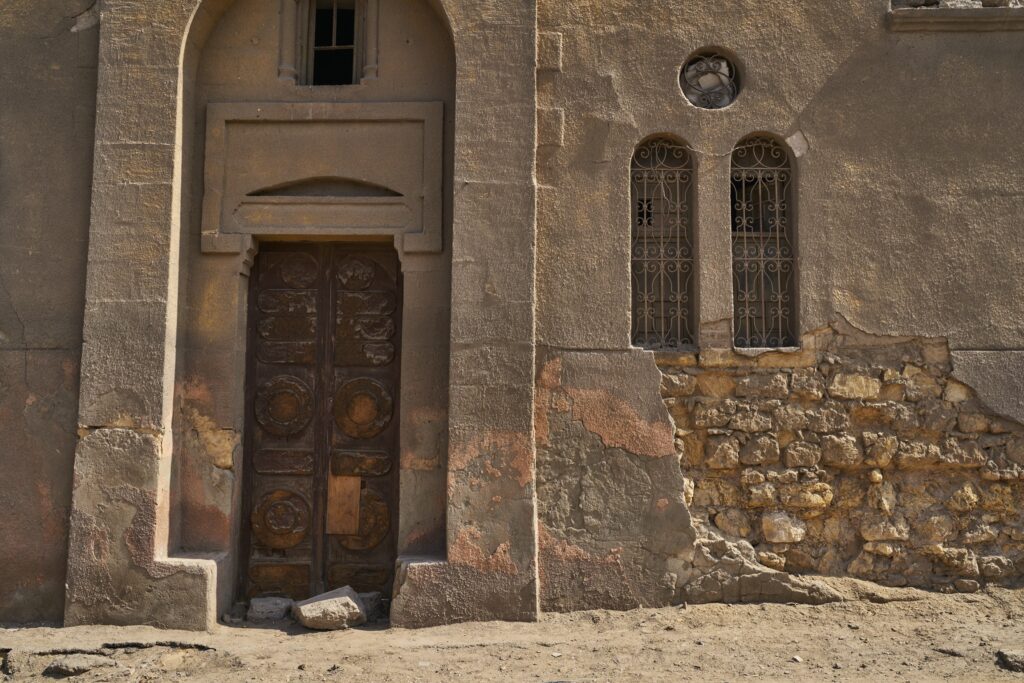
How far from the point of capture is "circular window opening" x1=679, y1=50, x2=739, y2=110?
19.2 ft

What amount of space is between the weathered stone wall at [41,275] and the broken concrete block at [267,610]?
118cm

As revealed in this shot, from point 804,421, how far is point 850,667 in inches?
61.0

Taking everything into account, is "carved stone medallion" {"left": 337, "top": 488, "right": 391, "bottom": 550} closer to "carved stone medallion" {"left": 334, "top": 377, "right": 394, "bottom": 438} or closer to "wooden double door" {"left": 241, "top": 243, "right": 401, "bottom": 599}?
"wooden double door" {"left": 241, "top": 243, "right": 401, "bottom": 599}

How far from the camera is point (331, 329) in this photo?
233 inches

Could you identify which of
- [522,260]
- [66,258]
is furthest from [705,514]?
[66,258]

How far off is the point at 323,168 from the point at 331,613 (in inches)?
111

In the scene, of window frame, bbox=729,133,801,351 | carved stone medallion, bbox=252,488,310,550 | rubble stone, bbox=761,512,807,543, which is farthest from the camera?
carved stone medallion, bbox=252,488,310,550

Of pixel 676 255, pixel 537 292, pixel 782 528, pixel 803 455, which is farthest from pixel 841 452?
pixel 537 292

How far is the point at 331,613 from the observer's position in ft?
17.3

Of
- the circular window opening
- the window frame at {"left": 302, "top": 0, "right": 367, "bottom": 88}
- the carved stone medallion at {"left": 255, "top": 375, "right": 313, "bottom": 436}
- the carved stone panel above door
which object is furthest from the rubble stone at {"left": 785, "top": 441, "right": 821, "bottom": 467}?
Answer: the window frame at {"left": 302, "top": 0, "right": 367, "bottom": 88}

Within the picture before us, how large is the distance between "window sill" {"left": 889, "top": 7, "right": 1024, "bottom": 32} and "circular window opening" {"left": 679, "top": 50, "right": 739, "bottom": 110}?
1.09 metres

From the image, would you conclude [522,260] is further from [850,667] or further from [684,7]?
[850,667]

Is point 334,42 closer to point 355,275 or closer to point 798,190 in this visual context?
point 355,275

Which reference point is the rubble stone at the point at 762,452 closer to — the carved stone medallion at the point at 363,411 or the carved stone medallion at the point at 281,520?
the carved stone medallion at the point at 363,411
